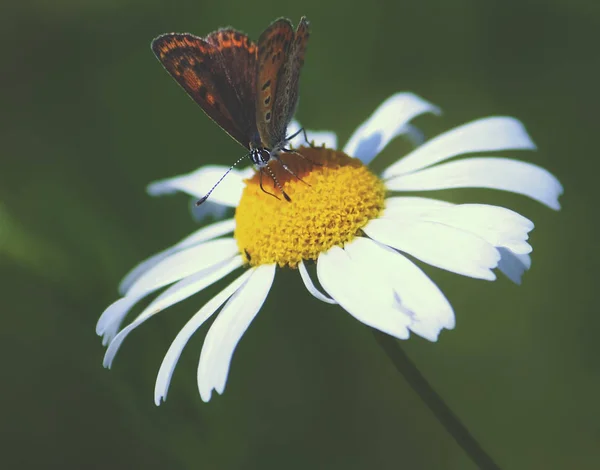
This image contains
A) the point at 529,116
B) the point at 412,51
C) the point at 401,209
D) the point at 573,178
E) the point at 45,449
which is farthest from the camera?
the point at 412,51

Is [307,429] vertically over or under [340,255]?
under

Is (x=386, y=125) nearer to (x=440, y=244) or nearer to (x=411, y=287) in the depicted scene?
(x=440, y=244)

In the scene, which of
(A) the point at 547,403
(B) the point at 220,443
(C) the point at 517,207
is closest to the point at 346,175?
(B) the point at 220,443

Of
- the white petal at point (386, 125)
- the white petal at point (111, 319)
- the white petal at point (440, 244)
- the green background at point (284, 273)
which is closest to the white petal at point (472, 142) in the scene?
the white petal at point (386, 125)

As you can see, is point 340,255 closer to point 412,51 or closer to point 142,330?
point 142,330

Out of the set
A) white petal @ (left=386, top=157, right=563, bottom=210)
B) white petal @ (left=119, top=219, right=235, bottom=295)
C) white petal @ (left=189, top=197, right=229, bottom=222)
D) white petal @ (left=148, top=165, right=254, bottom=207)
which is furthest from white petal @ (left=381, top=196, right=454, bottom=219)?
white petal @ (left=189, top=197, right=229, bottom=222)

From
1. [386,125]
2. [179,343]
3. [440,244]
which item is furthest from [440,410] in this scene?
[386,125]

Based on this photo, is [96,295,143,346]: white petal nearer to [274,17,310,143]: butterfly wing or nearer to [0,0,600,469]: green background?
[0,0,600,469]: green background
